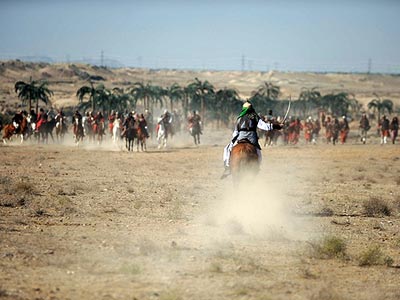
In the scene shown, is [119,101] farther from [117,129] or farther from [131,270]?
[131,270]

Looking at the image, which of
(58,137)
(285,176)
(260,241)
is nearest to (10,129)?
(58,137)

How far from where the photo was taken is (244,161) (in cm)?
1381

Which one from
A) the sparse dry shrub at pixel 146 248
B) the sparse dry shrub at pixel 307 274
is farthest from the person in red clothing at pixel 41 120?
the sparse dry shrub at pixel 307 274

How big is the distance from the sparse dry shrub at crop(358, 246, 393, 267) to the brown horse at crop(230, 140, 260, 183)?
3463mm

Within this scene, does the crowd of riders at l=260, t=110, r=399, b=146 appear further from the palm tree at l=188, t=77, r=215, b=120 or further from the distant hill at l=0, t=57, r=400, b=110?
the distant hill at l=0, t=57, r=400, b=110

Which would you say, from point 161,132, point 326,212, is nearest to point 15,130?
point 161,132

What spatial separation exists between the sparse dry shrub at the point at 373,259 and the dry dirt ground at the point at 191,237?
19mm

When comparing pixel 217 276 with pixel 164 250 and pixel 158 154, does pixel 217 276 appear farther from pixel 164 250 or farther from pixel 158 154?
pixel 158 154

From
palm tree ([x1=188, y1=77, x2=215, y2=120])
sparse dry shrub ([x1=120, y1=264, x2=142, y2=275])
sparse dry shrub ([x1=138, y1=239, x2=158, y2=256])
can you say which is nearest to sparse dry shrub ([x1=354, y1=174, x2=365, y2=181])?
sparse dry shrub ([x1=138, y1=239, x2=158, y2=256])

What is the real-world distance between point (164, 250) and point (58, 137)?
32.6m

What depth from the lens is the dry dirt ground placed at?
346 inches

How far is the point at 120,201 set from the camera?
16.2 m

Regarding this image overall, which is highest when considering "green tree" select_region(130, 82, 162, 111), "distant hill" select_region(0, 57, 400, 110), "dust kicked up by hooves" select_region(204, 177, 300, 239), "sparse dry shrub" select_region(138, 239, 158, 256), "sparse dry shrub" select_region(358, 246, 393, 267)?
"sparse dry shrub" select_region(138, 239, 158, 256)

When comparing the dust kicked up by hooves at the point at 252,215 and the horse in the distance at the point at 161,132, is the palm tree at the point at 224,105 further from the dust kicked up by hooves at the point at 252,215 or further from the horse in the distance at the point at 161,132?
the dust kicked up by hooves at the point at 252,215
